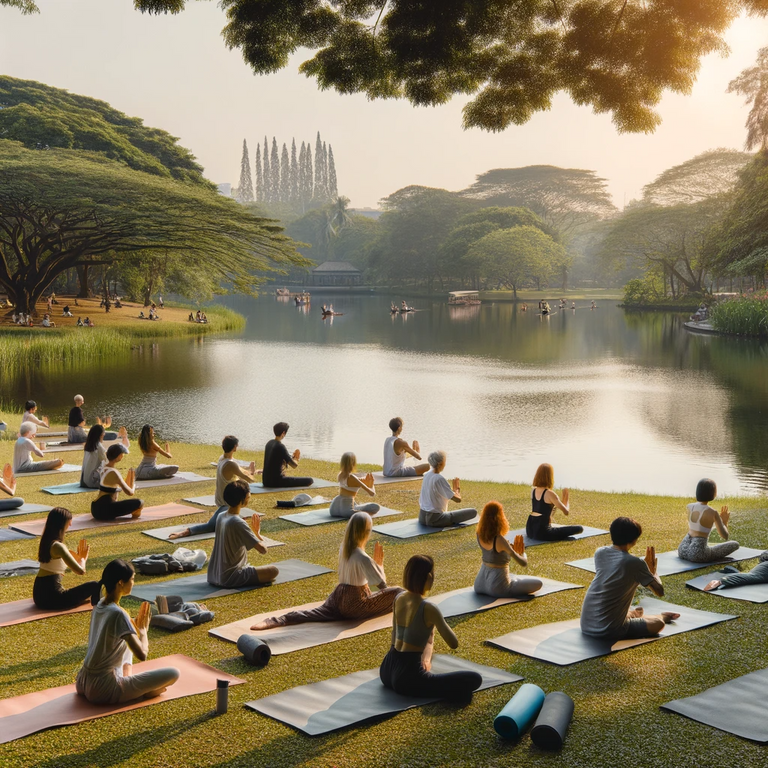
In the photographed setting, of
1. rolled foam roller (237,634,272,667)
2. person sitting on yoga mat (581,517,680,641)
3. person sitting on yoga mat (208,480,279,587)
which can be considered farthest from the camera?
person sitting on yoga mat (208,480,279,587)

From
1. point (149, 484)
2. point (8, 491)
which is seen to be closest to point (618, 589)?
point (8, 491)

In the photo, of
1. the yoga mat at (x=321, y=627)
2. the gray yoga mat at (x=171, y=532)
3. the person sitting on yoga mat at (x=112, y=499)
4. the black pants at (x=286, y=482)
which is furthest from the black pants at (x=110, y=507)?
the yoga mat at (x=321, y=627)

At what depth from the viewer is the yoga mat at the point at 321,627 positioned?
6703 mm

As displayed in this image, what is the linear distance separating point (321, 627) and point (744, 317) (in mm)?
47119

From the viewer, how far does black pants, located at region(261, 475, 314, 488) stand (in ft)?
43.8

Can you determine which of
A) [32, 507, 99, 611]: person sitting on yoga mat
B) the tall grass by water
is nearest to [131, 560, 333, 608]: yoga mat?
[32, 507, 99, 611]: person sitting on yoga mat

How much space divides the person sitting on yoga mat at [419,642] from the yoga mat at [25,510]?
7354 mm

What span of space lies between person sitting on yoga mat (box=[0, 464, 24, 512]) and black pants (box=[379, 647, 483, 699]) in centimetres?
771

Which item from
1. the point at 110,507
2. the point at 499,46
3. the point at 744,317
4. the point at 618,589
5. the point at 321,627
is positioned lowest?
the point at 321,627

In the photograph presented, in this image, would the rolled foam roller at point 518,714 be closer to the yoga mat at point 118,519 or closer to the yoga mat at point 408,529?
the yoga mat at point 408,529

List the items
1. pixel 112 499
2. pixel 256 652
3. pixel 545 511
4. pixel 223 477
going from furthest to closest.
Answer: pixel 112 499, pixel 223 477, pixel 545 511, pixel 256 652

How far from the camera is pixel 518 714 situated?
505cm

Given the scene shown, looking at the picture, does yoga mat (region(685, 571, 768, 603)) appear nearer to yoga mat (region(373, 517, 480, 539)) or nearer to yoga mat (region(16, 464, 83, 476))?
yoga mat (region(373, 517, 480, 539))

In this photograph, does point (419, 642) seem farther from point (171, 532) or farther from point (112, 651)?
Answer: point (171, 532)
